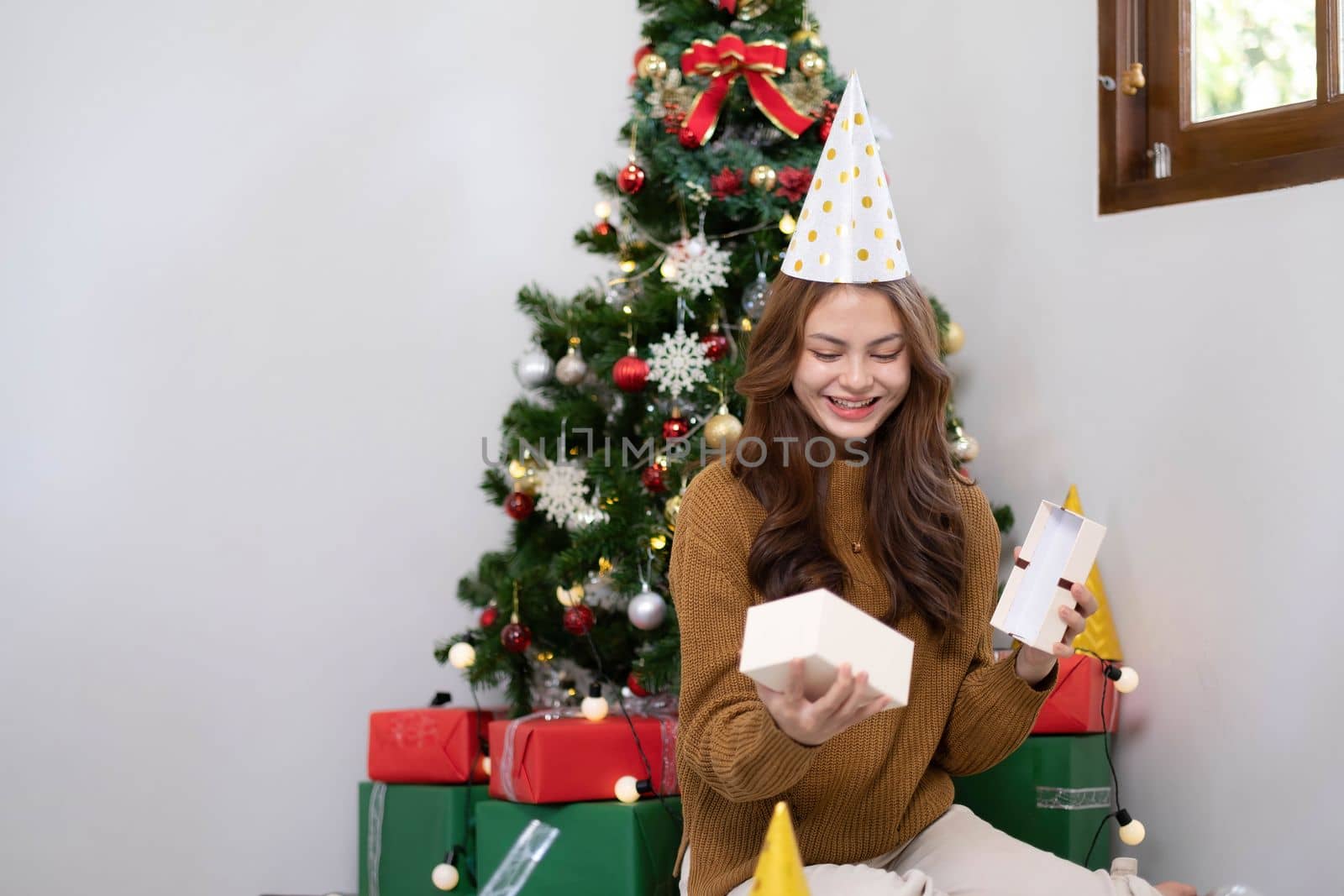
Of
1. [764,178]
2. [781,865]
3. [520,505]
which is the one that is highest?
[764,178]

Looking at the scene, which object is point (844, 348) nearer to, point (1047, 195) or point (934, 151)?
point (1047, 195)

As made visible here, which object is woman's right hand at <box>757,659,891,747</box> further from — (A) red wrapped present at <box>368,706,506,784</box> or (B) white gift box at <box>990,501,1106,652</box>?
(A) red wrapped present at <box>368,706,506,784</box>

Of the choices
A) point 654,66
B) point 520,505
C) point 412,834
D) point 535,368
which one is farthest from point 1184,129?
point 412,834

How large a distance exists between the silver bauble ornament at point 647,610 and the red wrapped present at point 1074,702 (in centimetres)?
51

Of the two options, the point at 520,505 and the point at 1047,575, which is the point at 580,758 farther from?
the point at 1047,575

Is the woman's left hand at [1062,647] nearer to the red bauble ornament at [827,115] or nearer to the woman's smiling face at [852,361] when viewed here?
the woman's smiling face at [852,361]

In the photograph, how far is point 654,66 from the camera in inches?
72.7

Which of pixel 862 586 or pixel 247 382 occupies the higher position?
pixel 247 382

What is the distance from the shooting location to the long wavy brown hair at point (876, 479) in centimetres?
128

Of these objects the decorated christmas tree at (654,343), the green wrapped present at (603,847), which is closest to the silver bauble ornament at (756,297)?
the decorated christmas tree at (654,343)

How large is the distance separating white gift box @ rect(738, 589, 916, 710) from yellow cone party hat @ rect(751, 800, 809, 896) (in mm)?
97

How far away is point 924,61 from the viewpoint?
Result: 2213 millimetres

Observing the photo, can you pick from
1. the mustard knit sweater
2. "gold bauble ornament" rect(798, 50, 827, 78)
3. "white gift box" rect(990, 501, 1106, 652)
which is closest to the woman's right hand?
the mustard knit sweater

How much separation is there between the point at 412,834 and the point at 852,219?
1.12 metres
